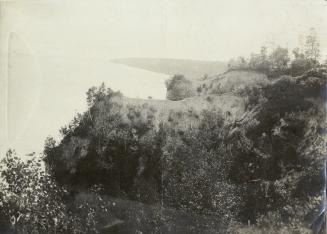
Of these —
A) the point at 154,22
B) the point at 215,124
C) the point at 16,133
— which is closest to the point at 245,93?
the point at 215,124

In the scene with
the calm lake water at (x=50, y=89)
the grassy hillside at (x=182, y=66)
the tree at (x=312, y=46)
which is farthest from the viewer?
the calm lake water at (x=50, y=89)

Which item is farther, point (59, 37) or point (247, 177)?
point (59, 37)

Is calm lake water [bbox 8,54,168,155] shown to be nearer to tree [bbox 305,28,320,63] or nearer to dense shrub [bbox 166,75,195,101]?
dense shrub [bbox 166,75,195,101]

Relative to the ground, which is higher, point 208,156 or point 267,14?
point 267,14

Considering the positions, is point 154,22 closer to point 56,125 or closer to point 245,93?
point 245,93

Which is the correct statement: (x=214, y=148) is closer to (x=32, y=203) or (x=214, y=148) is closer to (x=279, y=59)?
(x=279, y=59)

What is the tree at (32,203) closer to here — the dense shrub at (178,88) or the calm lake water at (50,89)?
the calm lake water at (50,89)

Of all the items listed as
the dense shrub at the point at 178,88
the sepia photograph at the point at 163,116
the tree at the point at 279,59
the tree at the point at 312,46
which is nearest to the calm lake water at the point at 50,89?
the sepia photograph at the point at 163,116

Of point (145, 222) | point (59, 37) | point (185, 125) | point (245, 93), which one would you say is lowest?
point (145, 222)
